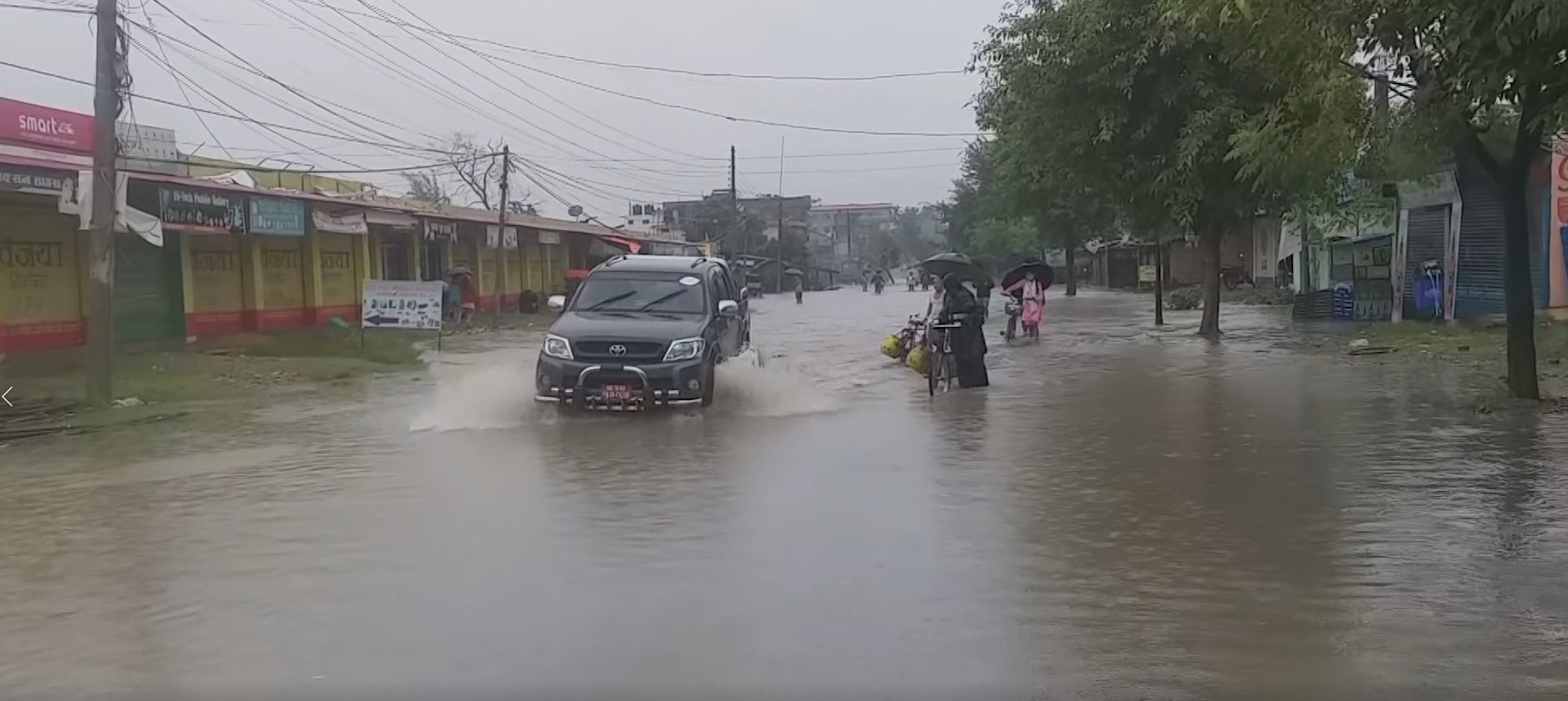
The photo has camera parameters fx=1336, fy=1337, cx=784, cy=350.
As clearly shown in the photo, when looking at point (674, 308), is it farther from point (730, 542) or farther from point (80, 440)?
point (730, 542)

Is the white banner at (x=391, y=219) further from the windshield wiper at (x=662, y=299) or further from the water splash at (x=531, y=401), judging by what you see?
the windshield wiper at (x=662, y=299)

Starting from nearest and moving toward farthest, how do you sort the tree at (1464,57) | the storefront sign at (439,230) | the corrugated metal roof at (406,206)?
1. the tree at (1464,57)
2. the corrugated metal roof at (406,206)
3. the storefront sign at (439,230)

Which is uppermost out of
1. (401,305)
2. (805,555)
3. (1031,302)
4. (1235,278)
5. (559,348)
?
(1235,278)

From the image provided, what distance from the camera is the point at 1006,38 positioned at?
23906 mm

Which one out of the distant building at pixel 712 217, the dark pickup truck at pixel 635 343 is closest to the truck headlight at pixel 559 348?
the dark pickup truck at pixel 635 343

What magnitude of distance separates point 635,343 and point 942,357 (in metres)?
4.66

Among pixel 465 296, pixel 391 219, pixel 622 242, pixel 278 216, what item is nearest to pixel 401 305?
pixel 278 216

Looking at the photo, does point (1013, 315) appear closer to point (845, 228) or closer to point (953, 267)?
point (953, 267)

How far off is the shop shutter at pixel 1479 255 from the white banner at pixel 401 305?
18.6 metres

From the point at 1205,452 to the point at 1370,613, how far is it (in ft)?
16.6

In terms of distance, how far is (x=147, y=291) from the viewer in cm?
2478

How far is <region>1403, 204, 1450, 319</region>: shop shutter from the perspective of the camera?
26453 millimetres

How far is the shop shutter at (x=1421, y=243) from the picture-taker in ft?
86.8

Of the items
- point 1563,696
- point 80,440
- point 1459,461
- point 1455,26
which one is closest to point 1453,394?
point 1459,461
